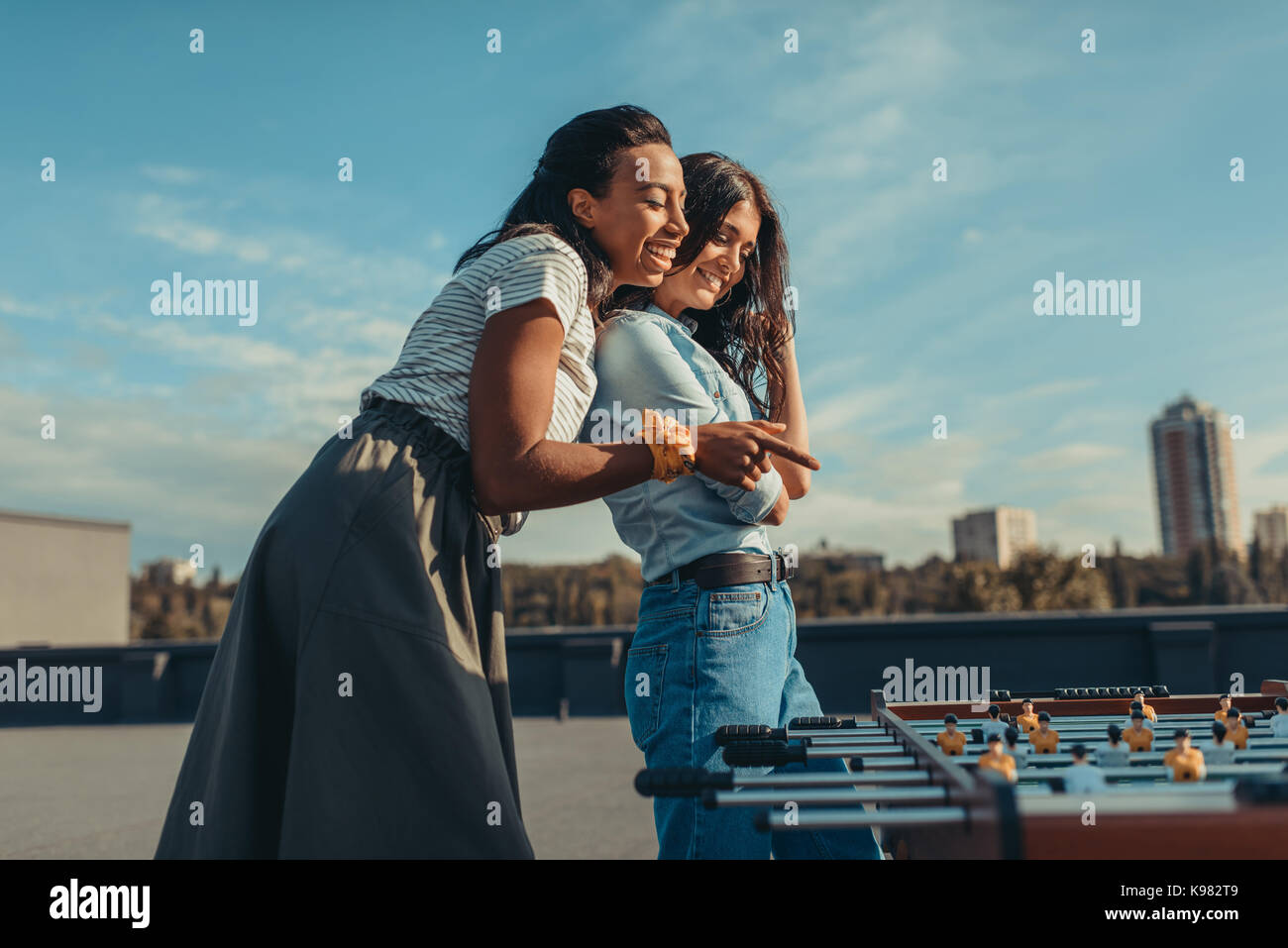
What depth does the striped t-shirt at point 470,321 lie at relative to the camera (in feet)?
5.24

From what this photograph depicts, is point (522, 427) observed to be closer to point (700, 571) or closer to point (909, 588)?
point (700, 571)

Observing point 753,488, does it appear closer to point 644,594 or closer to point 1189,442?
point 644,594

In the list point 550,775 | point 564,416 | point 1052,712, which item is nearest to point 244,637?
point 564,416

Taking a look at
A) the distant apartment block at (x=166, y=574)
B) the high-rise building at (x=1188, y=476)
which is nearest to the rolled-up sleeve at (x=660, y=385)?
the distant apartment block at (x=166, y=574)

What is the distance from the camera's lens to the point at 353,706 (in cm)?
142

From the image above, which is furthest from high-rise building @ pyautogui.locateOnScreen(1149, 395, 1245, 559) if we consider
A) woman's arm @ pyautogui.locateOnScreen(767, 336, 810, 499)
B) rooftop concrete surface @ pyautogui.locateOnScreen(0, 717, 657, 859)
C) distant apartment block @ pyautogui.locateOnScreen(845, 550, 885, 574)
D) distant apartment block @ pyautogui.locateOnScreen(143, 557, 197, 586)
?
woman's arm @ pyautogui.locateOnScreen(767, 336, 810, 499)

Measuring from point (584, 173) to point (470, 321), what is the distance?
17.9 inches

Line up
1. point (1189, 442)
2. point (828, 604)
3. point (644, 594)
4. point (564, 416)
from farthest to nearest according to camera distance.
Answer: point (1189, 442) < point (828, 604) < point (644, 594) < point (564, 416)

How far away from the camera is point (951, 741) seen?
5.41 ft

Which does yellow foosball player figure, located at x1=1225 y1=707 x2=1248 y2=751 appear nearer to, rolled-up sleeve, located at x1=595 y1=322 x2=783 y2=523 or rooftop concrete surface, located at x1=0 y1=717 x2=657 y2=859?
rolled-up sleeve, located at x1=595 y1=322 x2=783 y2=523

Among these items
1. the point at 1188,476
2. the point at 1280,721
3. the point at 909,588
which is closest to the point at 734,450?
the point at 1280,721

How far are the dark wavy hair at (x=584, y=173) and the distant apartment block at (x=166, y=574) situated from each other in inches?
1946

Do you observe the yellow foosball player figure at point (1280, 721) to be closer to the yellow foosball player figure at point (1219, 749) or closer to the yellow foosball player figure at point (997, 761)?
the yellow foosball player figure at point (1219, 749)
